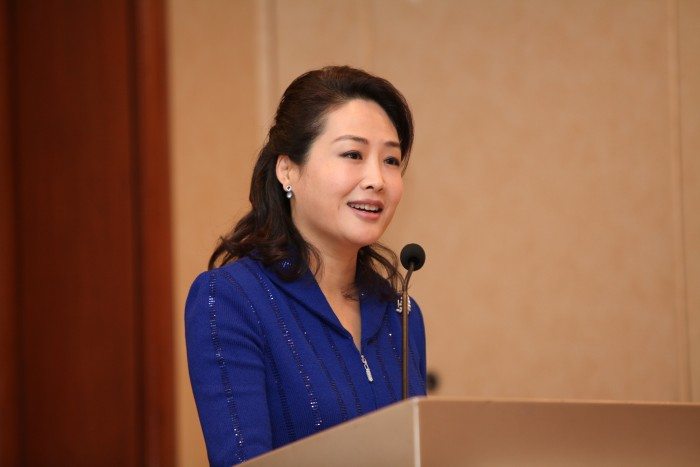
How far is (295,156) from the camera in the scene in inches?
85.1

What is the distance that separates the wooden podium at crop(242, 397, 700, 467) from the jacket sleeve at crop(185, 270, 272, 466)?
1.28 feet

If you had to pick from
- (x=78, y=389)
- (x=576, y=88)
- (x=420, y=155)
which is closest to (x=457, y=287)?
(x=420, y=155)

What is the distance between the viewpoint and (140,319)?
3.41 m

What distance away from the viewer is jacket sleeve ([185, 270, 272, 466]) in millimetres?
1747

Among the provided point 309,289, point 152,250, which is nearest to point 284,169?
point 309,289

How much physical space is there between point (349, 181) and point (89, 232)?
5.28ft

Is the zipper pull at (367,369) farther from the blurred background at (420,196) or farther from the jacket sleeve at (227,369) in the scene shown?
the blurred background at (420,196)

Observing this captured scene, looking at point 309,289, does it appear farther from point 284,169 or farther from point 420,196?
point 420,196

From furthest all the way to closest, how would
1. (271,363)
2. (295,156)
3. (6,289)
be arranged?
(6,289)
(295,156)
(271,363)

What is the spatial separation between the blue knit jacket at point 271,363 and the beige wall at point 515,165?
1.55 meters

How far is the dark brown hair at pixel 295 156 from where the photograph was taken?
2135 millimetres

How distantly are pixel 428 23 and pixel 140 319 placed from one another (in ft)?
5.12

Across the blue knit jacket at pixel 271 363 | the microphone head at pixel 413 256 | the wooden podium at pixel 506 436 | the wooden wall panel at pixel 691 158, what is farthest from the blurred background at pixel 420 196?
the wooden podium at pixel 506 436

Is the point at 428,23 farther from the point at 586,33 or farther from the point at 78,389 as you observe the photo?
the point at 78,389
